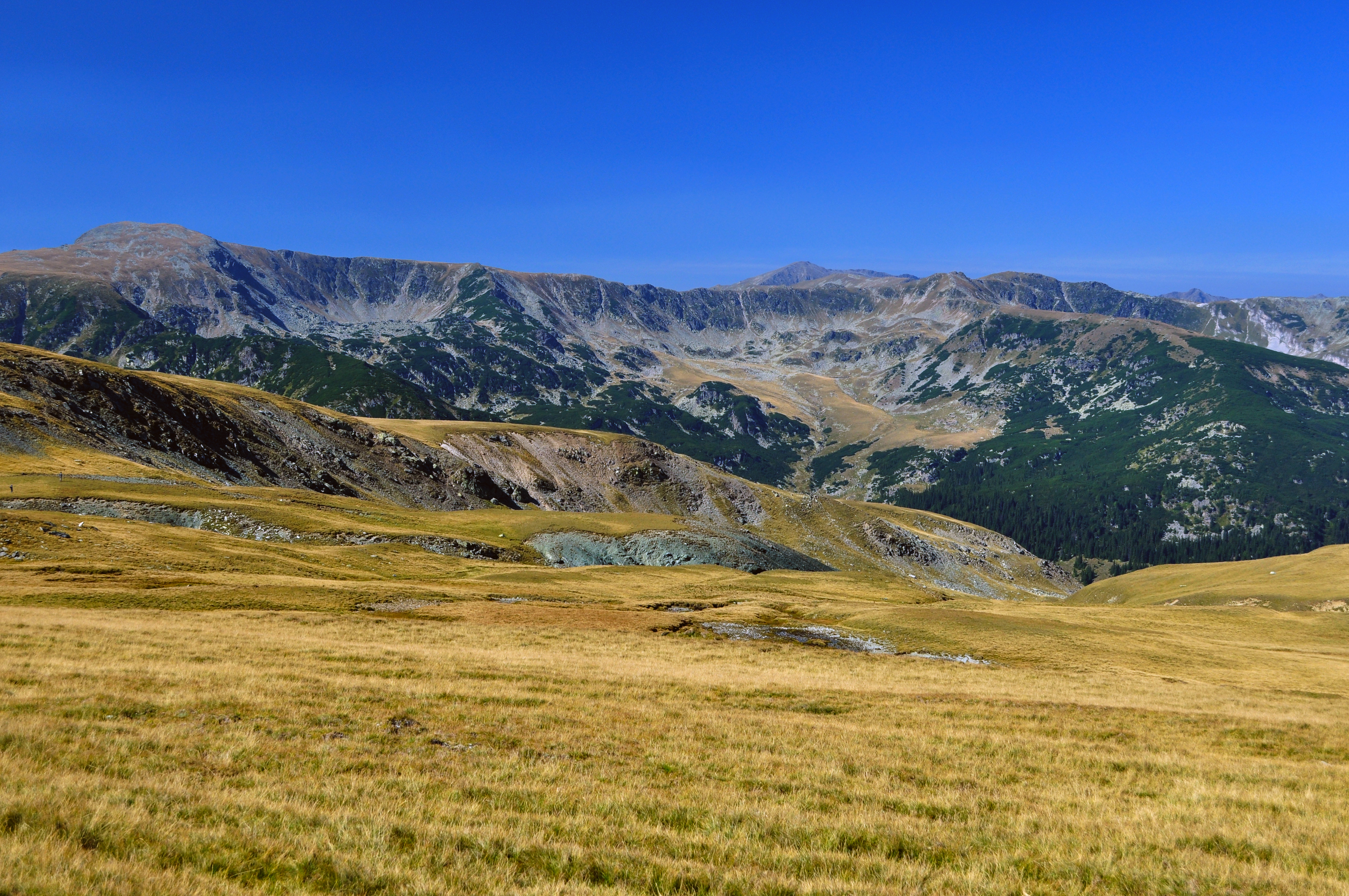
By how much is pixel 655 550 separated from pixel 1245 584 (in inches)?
4119

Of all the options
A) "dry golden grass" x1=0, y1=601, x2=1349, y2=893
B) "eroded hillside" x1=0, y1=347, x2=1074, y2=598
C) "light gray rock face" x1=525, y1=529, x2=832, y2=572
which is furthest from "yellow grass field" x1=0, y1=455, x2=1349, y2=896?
"light gray rock face" x1=525, y1=529, x2=832, y2=572

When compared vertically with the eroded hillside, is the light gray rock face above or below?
below

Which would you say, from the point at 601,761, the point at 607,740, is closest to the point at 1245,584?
the point at 607,740

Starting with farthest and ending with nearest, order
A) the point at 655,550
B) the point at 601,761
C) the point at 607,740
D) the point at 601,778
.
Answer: the point at 655,550, the point at 607,740, the point at 601,761, the point at 601,778

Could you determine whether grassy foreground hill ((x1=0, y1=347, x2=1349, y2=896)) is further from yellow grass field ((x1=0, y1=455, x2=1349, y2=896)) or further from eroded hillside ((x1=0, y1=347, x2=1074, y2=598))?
eroded hillside ((x1=0, y1=347, x2=1074, y2=598))

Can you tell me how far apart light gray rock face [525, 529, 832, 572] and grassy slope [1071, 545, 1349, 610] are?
69.0 meters

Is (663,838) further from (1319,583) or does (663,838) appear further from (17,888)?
(1319,583)

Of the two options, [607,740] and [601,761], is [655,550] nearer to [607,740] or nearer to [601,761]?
[607,740]

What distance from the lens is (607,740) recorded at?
64.6ft

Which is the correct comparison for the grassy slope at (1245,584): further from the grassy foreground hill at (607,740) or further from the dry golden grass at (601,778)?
the dry golden grass at (601,778)

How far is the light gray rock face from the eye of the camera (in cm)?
11531

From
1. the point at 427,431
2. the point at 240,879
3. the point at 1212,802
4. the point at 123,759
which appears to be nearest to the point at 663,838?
the point at 240,879

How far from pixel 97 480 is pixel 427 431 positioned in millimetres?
95590

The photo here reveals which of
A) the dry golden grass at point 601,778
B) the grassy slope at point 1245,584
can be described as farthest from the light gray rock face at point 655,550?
the dry golden grass at point 601,778
